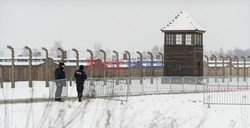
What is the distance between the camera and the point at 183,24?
123 feet

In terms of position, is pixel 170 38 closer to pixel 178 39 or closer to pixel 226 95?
pixel 178 39

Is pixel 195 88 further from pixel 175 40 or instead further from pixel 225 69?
pixel 225 69

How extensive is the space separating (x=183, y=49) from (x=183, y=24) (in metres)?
2.07

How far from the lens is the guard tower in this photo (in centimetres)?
3697

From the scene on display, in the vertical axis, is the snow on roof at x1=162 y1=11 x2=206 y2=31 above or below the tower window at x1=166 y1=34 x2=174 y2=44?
above

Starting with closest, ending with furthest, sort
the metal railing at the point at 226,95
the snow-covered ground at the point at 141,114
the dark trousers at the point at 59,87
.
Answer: the snow-covered ground at the point at 141,114 < the dark trousers at the point at 59,87 < the metal railing at the point at 226,95

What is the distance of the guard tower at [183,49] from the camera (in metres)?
37.0

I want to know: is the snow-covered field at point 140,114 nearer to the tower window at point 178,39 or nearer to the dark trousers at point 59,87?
the dark trousers at point 59,87

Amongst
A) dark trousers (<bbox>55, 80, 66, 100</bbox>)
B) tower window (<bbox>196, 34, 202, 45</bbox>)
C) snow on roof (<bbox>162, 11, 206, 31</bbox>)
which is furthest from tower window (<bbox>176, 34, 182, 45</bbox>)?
dark trousers (<bbox>55, 80, 66, 100</bbox>)

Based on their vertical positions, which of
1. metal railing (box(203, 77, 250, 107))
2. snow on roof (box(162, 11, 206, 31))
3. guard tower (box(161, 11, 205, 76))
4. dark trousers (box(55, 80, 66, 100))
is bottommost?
metal railing (box(203, 77, 250, 107))

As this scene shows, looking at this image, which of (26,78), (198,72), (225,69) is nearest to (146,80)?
(198,72)

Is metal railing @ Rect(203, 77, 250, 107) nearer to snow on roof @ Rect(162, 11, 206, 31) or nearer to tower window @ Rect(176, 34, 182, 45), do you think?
tower window @ Rect(176, 34, 182, 45)

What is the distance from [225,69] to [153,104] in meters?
27.6

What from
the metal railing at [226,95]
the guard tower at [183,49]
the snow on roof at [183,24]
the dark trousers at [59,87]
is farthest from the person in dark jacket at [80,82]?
the snow on roof at [183,24]
